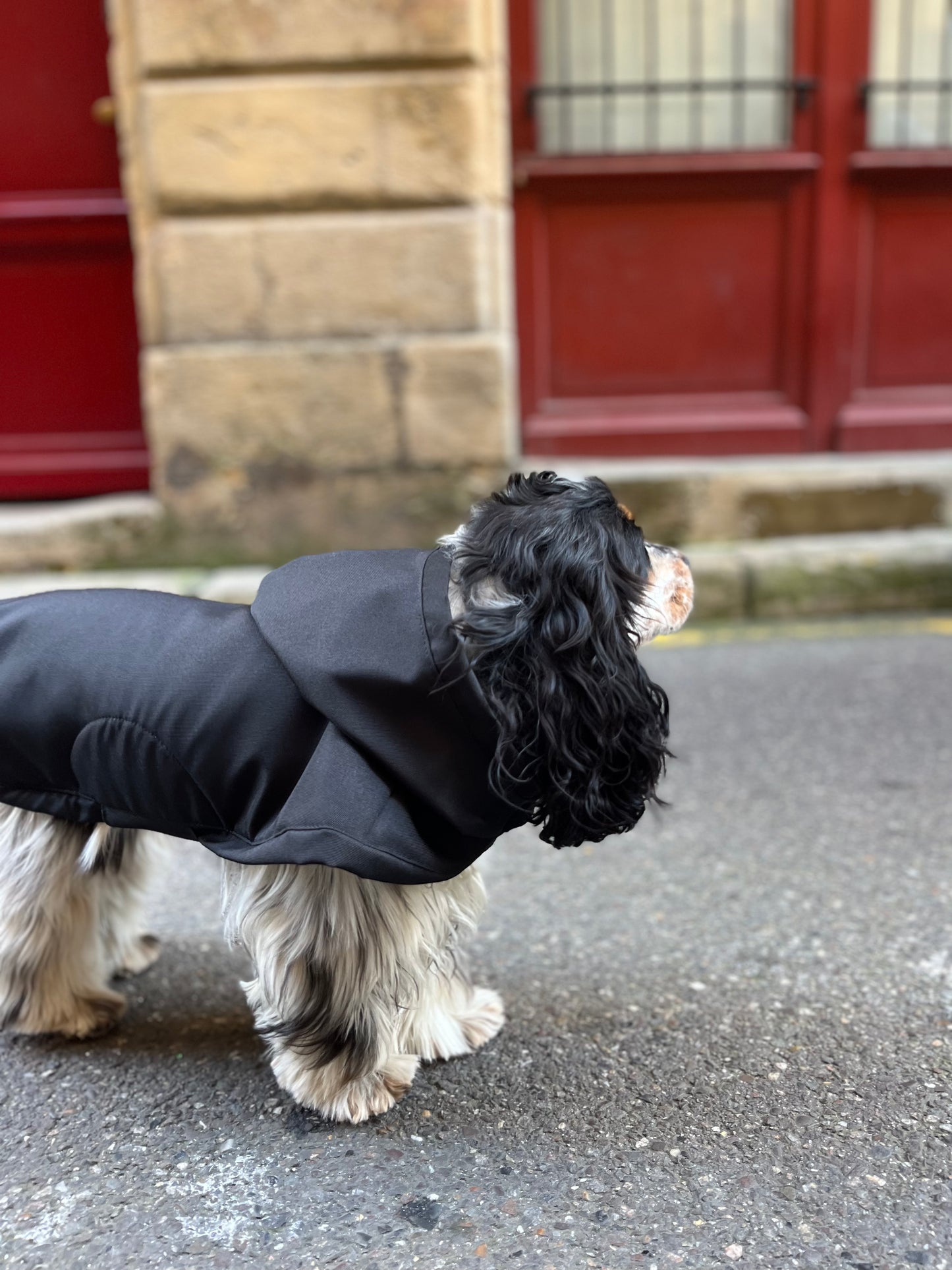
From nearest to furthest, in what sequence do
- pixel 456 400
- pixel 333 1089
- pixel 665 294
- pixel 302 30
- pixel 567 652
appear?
pixel 567 652 → pixel 333 1089 → pixel 302 30 → pixel 456 400 → pixel 665 294

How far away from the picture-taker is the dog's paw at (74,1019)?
92.4 inches

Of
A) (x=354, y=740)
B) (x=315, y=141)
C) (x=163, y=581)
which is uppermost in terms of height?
(x=315, y=141)

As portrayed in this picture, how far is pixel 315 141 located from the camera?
15.6ft

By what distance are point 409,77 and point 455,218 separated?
0.59m

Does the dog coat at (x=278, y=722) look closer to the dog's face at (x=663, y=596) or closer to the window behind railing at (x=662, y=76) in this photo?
the dog's face at (x=663, y=596)

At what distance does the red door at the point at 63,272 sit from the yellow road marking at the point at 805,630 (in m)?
2.72

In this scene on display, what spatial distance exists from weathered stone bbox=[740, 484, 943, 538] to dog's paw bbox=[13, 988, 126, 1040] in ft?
Result: 12.3

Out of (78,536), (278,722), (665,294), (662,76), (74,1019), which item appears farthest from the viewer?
(665,294)

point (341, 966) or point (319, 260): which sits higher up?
point (319, 260)

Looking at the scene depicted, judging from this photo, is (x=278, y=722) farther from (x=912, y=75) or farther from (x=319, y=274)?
(x=912, y=75)

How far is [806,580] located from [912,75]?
8.12 ft

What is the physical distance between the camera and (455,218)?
483 centimetres

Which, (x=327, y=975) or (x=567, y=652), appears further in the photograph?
(x=327, y=975)

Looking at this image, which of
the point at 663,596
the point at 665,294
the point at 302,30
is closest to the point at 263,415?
the point at 302,30
